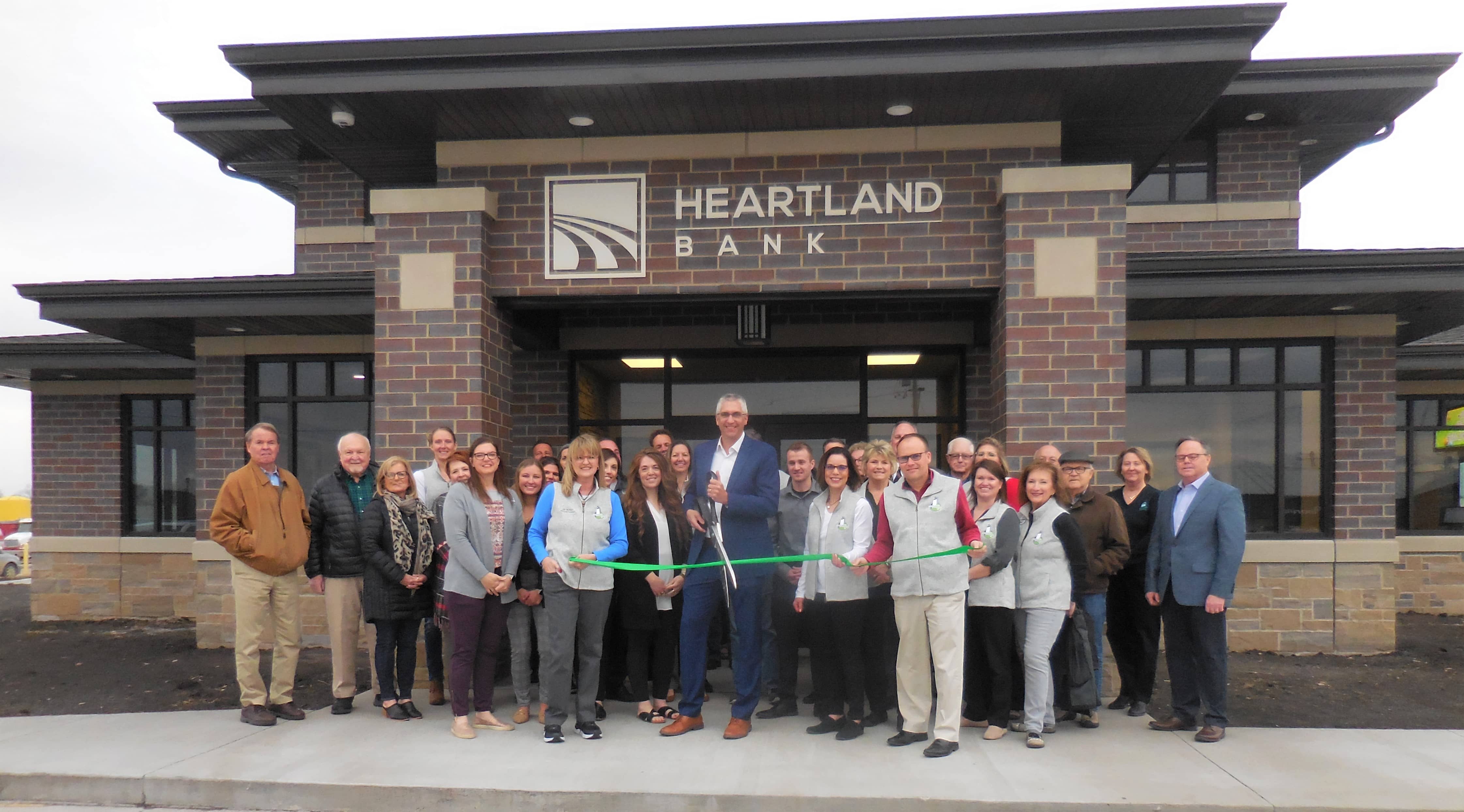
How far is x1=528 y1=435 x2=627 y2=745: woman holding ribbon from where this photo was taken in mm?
5441

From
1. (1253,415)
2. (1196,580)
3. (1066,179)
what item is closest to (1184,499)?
(1196,580)

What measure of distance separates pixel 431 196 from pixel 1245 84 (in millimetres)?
8179

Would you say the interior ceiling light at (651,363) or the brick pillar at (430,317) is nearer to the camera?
the brick pillar at (430,317)

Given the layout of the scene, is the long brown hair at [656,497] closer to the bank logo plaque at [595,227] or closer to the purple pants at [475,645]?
the purple pants at [475,645]

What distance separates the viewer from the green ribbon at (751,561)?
5.15 m

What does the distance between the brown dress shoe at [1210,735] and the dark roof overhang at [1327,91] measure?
22.5 ft

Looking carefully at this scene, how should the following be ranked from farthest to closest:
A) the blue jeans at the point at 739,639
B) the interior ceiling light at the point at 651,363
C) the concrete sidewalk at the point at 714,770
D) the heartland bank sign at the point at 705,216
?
the interior ceiling light at the point at 651,363 → the heartland bank sign at the point at 705,216 → the blue jeans at the point at 739,639 → the concrete sidewalk at the point at 714,770

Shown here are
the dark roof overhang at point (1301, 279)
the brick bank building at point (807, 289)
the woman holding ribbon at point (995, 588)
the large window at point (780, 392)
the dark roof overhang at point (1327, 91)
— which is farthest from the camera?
the dark roof overhang at point (1327, 91)

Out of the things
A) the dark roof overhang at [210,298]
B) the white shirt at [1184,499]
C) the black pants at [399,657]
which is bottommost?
the black pants at [399,657]

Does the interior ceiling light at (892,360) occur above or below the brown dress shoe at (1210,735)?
above

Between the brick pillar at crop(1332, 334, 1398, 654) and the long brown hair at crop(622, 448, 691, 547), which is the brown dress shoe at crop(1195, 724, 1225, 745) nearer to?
the long brown hair at crop(622, 448, 691, 547)

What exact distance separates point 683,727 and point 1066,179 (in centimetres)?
466

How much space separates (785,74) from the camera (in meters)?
6.16

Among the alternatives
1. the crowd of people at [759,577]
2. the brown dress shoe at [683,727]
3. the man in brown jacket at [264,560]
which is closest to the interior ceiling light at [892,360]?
the crowd of people at [759,577]
